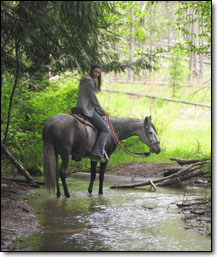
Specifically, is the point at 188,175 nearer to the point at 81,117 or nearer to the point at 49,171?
the point at 81,117

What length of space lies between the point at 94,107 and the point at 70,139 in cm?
69

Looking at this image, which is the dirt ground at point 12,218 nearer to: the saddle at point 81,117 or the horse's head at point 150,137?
the saddle at point 81,117

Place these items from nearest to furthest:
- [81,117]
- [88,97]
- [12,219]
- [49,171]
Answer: [12,219]
[49,171]
[88,97]
[81,117]

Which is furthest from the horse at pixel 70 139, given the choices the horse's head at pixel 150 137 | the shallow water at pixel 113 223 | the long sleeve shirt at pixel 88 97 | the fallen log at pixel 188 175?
the fallen log at pixel 188 175

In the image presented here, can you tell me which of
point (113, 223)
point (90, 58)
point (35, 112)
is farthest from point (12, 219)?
point (35, 112)

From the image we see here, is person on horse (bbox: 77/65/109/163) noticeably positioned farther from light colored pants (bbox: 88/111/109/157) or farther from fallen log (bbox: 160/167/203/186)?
fallen log (bbox: 160/167/203/186)

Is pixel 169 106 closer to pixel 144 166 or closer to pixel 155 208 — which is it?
pixel 144 166

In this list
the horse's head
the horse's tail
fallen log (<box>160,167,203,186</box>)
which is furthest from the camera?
fallen log (<box>160,167,203,186</box>)

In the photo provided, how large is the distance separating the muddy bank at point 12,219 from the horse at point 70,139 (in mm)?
1220

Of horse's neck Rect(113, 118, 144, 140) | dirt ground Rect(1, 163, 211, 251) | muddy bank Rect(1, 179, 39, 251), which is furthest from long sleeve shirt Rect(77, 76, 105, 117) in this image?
muddy bank Rect(1, 179, 39, 251)

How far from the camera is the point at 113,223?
5582 mm

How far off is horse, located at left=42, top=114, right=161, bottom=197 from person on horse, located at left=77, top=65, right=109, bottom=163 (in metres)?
0.14

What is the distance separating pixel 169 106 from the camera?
63.8ft

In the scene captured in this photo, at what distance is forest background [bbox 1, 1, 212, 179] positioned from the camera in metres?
4.27
